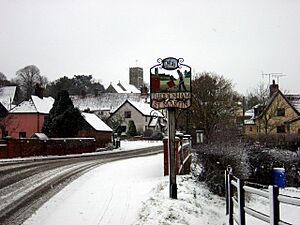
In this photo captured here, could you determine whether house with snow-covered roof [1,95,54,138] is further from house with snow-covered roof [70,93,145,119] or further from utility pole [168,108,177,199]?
utility pole [168,108,177,199]

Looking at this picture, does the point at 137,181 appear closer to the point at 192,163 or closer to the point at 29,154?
the point at 192,163

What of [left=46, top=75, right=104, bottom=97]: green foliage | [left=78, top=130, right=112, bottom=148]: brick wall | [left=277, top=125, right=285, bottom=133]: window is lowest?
[left=78, top=130, right=112, bottom=148]: brick wall

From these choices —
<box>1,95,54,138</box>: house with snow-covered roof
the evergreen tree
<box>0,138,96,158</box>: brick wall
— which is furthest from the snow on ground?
<box>1,95,54,138</box>: house with snow-covered roof

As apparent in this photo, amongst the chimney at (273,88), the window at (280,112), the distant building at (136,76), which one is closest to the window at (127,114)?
the chimney at (273,88)

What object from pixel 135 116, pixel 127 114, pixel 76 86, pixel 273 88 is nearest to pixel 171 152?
pixel 273 88

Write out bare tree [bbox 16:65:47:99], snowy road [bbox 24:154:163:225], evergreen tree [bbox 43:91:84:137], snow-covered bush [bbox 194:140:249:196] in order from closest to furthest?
snowy road [bbox 24:154:163:225] < snow-covered bush [bbox 194:140:249:196] < evergreen tree [bbox 43:91:84:137] < bare tree [bbox 16:65:47:99]

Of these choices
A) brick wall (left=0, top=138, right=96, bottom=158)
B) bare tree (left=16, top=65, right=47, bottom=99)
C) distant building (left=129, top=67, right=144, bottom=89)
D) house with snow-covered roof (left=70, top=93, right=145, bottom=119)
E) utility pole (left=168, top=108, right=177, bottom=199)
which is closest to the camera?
utility pole (left=168, top=108, right=177, bottom=199)

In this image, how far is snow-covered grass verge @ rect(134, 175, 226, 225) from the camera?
9844mm

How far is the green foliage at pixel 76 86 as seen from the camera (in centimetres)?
8950

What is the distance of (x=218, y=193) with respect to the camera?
15828 mm

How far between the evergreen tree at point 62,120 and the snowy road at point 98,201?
841 inches

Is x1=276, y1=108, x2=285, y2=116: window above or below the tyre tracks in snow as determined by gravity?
above

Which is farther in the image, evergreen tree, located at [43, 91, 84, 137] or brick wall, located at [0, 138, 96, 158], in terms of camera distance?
evergreen tree, located at [43, 91, 84, 137]

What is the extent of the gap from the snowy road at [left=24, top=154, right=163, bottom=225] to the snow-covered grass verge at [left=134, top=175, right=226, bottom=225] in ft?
1.14
